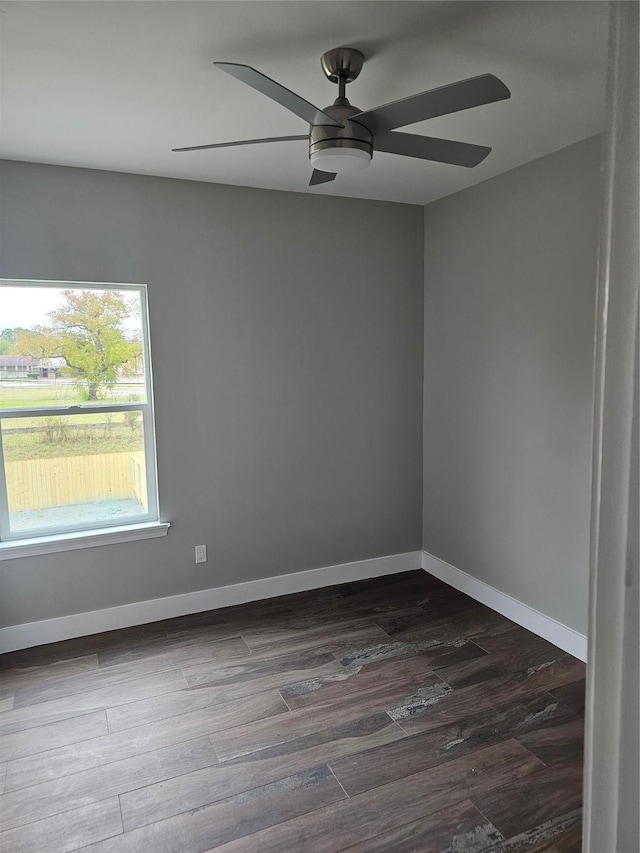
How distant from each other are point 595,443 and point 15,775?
2402 mm

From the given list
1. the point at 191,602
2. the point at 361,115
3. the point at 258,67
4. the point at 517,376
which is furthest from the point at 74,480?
the point at 517,376

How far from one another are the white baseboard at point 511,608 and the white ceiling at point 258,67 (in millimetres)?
2476

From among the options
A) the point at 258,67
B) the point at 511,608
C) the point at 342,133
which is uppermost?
the point at 258,67

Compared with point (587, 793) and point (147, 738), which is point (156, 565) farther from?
point (587, 793)

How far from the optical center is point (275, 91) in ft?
5.30

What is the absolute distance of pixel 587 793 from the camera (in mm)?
1441

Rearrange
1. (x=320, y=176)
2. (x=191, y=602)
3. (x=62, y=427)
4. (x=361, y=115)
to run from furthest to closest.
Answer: (x=191, y=602), (x=62, y=427), (x=320, y=176), (x=361, y=115)

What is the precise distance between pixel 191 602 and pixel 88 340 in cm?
168

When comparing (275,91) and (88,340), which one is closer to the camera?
(275,91)

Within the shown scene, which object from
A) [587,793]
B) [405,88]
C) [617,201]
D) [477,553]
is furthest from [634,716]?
[477,553]

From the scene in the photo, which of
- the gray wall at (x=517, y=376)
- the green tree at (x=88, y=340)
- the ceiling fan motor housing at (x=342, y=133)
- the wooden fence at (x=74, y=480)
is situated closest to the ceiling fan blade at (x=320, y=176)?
the ceiling fan motor housing at (x=342, y=133)

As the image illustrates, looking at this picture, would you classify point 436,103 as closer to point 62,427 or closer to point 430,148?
point 430,148

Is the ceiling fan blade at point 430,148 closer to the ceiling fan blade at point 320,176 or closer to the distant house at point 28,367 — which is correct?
the ceiling fan blade at point 320,176

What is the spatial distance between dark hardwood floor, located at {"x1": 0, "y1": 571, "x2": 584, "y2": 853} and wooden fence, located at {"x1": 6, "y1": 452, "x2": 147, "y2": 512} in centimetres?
80
